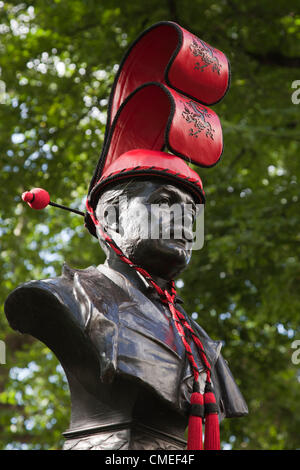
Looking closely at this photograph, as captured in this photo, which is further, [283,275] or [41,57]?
[41,57]

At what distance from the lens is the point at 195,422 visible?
2.66 m

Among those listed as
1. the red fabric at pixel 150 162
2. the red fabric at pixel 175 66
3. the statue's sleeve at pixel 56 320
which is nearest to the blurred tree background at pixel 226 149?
the red fabric at pixel 175 66

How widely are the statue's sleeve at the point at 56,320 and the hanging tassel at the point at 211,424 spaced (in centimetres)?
50

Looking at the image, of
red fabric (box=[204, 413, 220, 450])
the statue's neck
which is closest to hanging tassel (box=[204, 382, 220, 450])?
red fabric (box=[204, 413, 220, 450])

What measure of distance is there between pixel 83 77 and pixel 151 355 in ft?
16.8

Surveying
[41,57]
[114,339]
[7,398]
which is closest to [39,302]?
[114,339]

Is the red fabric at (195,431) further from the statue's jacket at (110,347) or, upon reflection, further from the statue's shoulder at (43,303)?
the statue's shoulder at (43,303)

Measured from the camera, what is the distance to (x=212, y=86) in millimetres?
3318

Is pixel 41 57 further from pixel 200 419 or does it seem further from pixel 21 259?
pixel 200 419

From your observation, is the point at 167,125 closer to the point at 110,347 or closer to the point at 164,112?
the point at 164,112

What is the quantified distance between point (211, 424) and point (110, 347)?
0.55m

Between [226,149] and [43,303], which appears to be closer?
[43,303]

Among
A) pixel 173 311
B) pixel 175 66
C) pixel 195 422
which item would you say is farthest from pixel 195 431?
pixel 175 66
